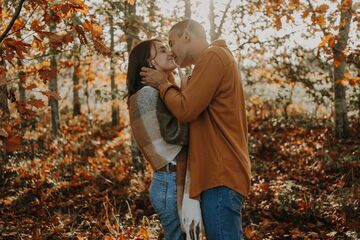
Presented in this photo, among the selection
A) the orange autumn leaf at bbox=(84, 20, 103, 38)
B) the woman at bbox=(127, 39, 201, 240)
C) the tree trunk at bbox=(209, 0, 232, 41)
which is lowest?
the woman at bbox=(127, 39, 201, 240)

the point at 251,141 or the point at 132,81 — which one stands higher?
the point at 132,81

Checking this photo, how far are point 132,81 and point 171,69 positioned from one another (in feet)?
0.95

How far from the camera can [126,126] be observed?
14.3 meters

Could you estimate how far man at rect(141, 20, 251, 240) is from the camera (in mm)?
2590

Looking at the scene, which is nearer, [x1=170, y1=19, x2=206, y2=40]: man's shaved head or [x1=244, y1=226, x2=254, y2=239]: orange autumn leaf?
[x1=170, y1=19, x2=206, y2=40]: man's shaved head

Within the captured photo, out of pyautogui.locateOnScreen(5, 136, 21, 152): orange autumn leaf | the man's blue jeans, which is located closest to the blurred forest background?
pyautogui.locateOnScreen(5, 136, 21, 152): orange autumn leaf

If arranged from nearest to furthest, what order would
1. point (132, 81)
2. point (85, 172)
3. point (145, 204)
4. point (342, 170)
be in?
1. point (132, 81)
2. point (145, 204)
3. point (342, 170)
4. point (85, 172)

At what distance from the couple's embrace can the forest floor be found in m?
2.46

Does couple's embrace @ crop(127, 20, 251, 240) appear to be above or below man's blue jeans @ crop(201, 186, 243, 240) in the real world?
above

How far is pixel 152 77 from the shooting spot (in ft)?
9.41

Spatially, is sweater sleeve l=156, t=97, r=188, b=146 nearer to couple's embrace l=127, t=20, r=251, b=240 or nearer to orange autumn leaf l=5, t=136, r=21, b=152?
couple's embrace l=127, t=20, r=251, b=240

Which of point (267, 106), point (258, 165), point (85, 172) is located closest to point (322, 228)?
point (258, 165)

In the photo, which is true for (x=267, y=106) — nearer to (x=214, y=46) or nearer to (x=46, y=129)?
(x=46, y=129)

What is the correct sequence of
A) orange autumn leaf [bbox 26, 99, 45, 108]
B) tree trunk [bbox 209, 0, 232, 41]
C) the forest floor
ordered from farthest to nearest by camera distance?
tree trunk [bbox 209, 0, 232, 41] < the forest floor < orange autumn leaf [bbox 26, 99, 45, 108]
